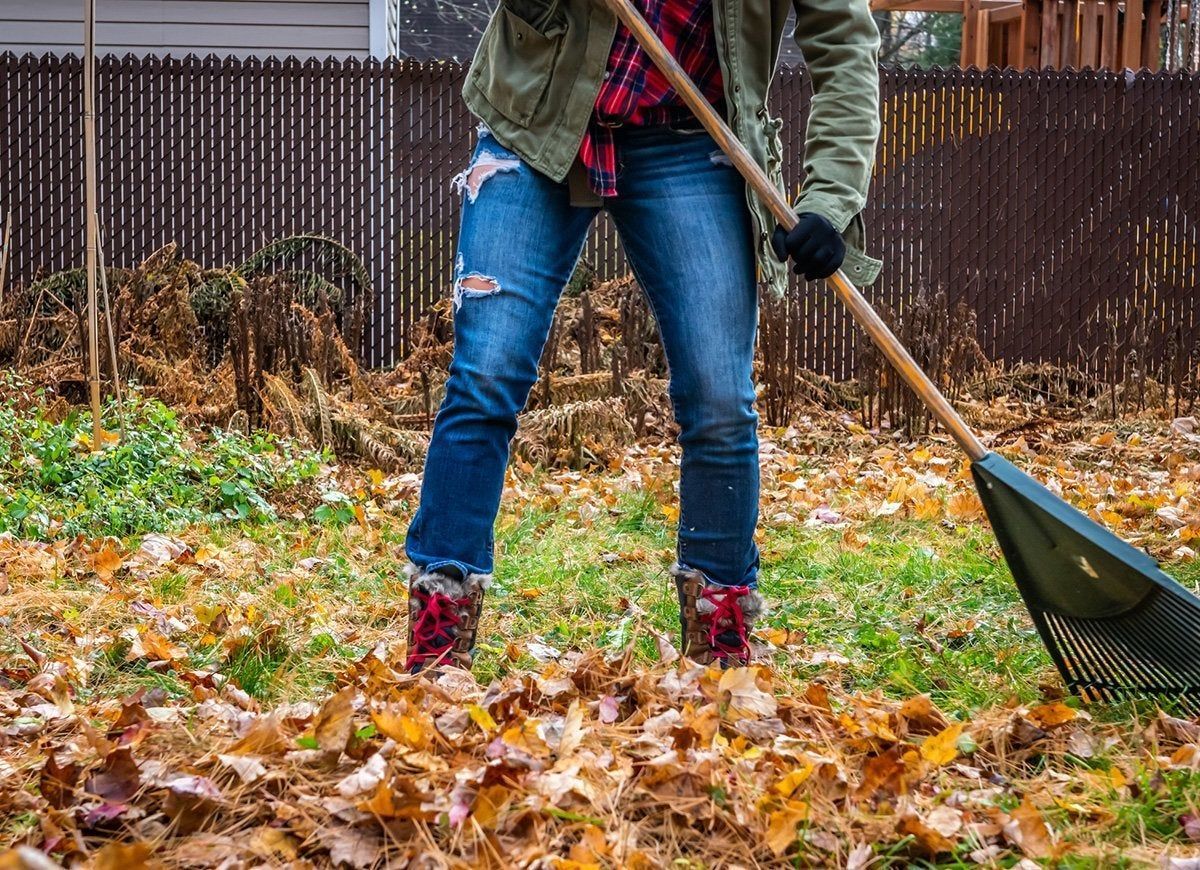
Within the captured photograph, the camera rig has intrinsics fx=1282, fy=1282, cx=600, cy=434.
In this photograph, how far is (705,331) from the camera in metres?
2.48

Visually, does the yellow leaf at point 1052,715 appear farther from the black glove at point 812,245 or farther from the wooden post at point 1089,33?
the wooden post at point 1089,33

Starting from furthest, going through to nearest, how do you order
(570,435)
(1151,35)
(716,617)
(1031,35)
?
1. (1031,35)
2. (1151,35)
3. (570,435)
4. (716,617)

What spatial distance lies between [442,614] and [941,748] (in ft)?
3.14

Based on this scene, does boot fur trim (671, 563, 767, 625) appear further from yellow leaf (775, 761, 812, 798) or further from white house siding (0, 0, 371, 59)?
white house siding (0, 0, 371, 59)

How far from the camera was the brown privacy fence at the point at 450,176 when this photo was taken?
8.59 metres

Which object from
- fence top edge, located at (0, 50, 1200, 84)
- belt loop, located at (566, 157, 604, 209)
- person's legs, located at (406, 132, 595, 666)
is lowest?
person's legs, located at (406, 132, 595, 666)

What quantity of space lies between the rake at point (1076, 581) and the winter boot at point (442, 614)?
0.94 meters

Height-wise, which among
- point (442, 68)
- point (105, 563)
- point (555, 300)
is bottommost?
point (105, 563)

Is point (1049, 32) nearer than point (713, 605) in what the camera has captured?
No

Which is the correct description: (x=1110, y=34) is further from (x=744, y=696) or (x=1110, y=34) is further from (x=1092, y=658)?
(x=744, y=696)

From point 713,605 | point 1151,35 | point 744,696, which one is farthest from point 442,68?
point 744,696

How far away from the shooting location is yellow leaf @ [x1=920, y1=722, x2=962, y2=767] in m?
2.00

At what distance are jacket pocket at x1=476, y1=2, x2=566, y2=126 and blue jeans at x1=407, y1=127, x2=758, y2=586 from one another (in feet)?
0.28

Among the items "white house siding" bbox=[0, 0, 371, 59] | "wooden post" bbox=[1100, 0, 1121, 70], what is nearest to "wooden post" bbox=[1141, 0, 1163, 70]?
"wooden post" bbox=[1100, 0, 1121, 70]
